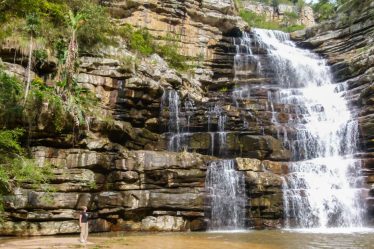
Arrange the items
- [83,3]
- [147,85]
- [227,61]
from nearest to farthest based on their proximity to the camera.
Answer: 1. [147,85]
2. [83,3]
3. [227,61]

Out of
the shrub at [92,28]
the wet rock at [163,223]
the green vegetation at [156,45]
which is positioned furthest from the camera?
the green vegetation at [156,45]

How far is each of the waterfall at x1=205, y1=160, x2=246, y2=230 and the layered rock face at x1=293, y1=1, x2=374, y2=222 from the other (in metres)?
8.25

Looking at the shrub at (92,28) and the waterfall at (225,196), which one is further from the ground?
the shrub at (92,28)

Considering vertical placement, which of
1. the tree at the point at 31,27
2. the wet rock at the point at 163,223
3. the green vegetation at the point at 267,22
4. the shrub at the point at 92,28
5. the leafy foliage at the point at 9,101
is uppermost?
the green vegetation at the point at 267,22

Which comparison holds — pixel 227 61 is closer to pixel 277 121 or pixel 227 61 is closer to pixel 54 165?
Result: pixel 277 121

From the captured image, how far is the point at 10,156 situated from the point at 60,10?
51.3ft

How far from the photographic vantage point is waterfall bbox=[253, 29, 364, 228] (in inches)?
912

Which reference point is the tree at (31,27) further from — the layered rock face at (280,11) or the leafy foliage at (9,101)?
the layered rock face at (280,11)

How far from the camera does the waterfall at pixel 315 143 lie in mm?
23156

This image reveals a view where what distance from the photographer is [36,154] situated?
2136cm

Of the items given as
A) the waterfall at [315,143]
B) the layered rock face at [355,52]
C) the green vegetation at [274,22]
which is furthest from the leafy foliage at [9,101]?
the green vegetation at [274,22]

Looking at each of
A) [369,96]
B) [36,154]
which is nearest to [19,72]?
[36,154]

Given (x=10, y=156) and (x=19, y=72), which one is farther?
(x=19, y=72)

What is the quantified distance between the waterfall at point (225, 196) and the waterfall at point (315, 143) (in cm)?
276
